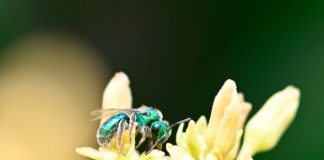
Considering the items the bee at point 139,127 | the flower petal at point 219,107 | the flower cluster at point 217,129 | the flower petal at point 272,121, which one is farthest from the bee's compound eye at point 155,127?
the flower petal at point 272,121

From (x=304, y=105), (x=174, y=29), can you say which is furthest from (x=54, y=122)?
(x=304, y=105)

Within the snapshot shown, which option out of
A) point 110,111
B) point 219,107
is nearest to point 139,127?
point 110,111

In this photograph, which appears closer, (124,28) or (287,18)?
(287,18)

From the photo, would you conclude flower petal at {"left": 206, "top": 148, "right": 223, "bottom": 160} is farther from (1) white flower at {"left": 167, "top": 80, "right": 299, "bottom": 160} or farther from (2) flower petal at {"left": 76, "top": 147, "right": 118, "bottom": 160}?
(2) flower petal at {"left": 76, "top": 147, "right": 118, "bottom": 160}

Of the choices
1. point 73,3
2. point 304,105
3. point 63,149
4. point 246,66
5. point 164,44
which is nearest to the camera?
point 304,105

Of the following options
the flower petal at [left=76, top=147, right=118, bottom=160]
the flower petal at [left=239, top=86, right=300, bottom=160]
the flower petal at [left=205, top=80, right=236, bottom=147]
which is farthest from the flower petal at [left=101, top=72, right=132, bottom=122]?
the flower petal at [left=239, top=86, right=300, bottom=160]

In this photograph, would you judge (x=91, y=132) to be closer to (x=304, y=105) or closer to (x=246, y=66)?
(x=246, y=66)

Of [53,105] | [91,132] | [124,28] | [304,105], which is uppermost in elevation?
[124,28]

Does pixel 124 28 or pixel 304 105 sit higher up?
pixel 124 28
